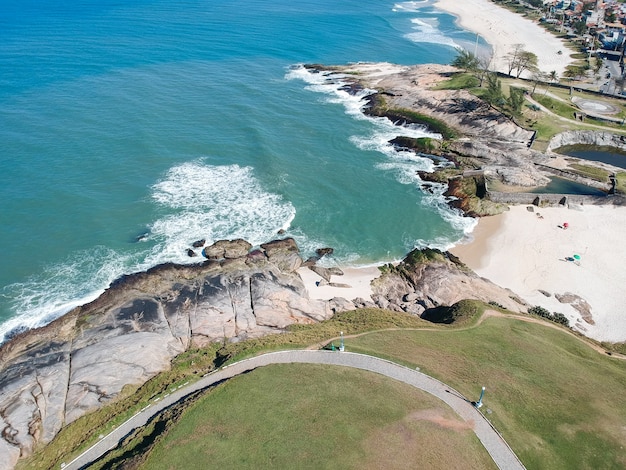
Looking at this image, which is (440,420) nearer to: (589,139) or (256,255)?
(256,255)

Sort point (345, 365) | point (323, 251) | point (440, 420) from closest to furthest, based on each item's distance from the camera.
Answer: point (440, 420)
point (345, 365)
point (323, 251)

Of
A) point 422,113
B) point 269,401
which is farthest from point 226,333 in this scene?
point 422,113

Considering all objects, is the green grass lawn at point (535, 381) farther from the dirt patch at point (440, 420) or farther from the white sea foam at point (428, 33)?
the white sea foam at point (428, 33)

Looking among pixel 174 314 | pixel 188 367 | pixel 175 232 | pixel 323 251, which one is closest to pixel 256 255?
pixel 323 251

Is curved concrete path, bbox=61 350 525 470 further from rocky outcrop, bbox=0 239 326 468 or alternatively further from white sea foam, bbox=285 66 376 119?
white sea foam, bbox=285 66 376 119

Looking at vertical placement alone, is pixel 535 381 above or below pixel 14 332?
above

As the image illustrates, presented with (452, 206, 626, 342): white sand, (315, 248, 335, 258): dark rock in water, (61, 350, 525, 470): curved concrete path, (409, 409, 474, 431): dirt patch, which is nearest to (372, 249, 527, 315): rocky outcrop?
(452, 206, 626, 342): white sand
